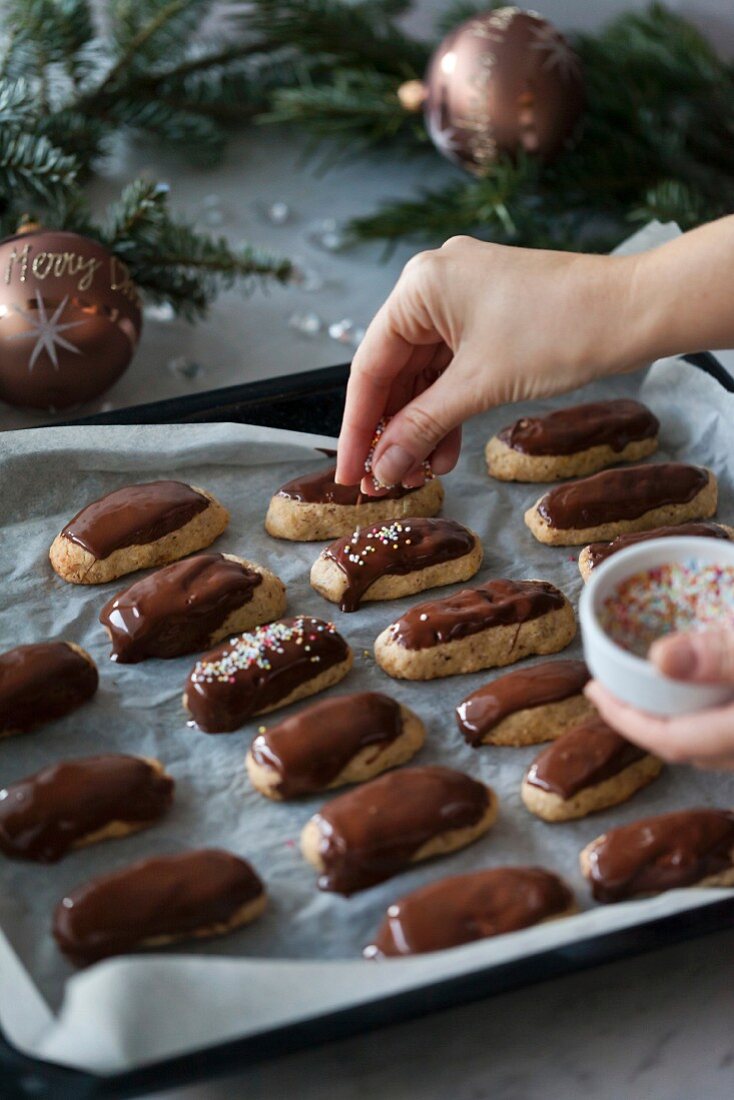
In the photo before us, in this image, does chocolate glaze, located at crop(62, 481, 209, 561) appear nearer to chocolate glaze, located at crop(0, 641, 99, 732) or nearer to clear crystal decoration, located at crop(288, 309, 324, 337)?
chocolate glaze, located at crop(0, 641, 99, 732)

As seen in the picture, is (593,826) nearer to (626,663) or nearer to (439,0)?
(626,663)

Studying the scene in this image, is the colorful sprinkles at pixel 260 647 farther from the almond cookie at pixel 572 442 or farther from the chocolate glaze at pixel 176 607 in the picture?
the almond cookie at pixel 572 442

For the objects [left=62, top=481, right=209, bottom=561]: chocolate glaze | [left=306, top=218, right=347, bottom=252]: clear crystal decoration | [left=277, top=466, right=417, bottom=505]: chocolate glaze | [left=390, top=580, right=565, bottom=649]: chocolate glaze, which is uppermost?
[left=306, top=218, right=347, bottom=252]: clear crystal decoration

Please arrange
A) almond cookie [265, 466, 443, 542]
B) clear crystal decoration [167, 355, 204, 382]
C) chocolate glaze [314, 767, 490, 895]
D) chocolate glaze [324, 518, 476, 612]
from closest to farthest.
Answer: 1. chocolate glaze [314, 767, 490, 895]
2. chocolate glaze [324, 518, 476, 612]
3. almond cookie [265, 466, 443, 542]
4. clear crystal decoration [167, 355, 204, 382]

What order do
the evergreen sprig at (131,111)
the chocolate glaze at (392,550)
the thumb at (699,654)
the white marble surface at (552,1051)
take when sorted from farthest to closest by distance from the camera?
the evergreen sprig at (131,111) < the chocolate glaze at (392,550) < the white marble surface at (552,1051) < the thumb at (699,654)

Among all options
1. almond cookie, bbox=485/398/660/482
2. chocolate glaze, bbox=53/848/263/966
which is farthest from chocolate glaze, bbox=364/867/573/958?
almond cookie, bbox=485/398/660/482

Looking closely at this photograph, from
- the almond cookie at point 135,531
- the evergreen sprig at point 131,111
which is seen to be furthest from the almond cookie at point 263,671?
the evergreen sprig at point 131,111

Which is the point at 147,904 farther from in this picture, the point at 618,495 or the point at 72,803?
the point at 618,495
